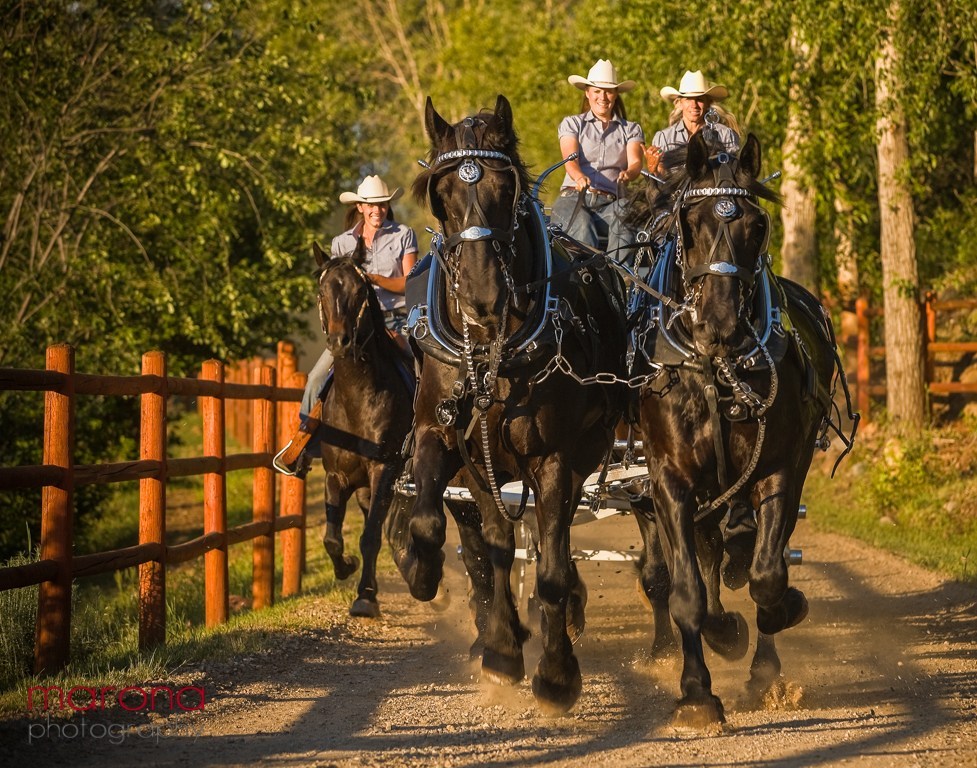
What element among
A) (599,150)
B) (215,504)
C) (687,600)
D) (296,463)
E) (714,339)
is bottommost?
(687,600)

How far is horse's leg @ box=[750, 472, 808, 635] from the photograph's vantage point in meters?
6.02

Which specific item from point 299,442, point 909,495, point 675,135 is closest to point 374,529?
point 299,442

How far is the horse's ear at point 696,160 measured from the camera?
20.3ft

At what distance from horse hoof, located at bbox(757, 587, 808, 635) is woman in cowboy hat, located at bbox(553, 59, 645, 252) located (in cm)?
264

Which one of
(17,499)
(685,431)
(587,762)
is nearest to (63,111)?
(17,499)

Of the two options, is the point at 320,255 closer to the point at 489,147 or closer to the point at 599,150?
the point at 599,150

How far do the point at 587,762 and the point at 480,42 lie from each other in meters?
30.8

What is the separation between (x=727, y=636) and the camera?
675 cm

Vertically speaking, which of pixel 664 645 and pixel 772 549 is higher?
pixel 772 549

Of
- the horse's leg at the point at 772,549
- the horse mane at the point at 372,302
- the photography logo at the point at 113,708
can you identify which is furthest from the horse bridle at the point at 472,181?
the horse mane at the point at 372,302

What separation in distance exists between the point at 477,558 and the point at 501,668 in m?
1.37

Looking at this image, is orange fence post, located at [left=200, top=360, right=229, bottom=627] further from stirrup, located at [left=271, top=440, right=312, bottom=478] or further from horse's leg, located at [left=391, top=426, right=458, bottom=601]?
horse's leg, located at [left=391, top=426, right=458, bottom=601]

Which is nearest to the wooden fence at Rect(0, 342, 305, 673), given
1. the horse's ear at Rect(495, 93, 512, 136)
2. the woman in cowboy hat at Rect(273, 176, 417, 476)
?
the woman in cowboy hat at Rect(273, 176, 417, 476)

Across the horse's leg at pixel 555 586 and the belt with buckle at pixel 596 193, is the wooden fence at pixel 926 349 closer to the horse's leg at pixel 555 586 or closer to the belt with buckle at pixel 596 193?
the belt with buckle at pixel 596 193
